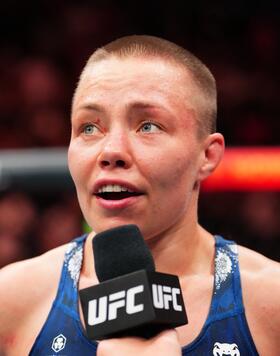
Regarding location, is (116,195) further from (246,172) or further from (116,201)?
(246,172)

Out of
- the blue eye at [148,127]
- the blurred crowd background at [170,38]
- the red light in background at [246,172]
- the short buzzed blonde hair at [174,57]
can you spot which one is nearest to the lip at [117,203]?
the blue eye at [148,127]

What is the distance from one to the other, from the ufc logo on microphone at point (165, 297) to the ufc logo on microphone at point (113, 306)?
3 cm

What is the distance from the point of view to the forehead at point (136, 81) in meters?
1.78

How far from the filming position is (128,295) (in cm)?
136

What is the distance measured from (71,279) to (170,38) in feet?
10.9

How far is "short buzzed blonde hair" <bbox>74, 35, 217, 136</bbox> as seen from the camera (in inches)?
73.9

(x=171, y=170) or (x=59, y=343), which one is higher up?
(x=171, y=170)

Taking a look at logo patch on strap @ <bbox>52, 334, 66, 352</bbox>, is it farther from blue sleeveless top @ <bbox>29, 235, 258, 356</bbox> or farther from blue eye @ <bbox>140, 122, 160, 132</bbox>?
blue eye @ <bbox>140, 122, 160, 132</bbox>

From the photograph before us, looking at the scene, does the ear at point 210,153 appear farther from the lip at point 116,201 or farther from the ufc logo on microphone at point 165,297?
the ufc logo on microphone at point 165,297

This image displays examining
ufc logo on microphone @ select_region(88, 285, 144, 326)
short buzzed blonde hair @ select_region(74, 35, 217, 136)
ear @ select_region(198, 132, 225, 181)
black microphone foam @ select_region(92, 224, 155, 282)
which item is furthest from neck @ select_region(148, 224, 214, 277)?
ufc logo on microphone @ select_region(88, 285, 144, 326)

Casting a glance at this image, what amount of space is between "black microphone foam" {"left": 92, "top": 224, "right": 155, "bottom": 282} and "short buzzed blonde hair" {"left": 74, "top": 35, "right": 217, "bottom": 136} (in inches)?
19.4

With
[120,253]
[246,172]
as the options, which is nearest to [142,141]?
[120,253]

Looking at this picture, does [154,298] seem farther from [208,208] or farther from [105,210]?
[208,208]

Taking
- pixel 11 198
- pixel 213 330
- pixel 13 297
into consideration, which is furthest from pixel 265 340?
pixel 11 198
